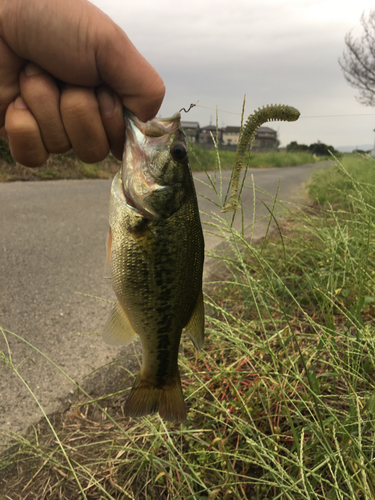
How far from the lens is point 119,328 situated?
1408 mm

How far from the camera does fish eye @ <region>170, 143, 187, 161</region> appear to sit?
1313 mm

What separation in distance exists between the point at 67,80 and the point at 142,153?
418 mm

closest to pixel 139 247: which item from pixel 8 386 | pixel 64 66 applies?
pixel 64 66

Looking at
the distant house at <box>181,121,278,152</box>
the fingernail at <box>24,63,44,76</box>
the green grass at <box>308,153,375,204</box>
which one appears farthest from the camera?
the distant house at <box>181,121,278,152</box>

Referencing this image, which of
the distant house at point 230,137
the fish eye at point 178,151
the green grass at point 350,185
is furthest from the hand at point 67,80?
the distant house at point 230,137

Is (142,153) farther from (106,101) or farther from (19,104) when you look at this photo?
(19,104)

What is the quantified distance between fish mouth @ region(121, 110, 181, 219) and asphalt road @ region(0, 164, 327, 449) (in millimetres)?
840

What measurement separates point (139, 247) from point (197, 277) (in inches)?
9.8

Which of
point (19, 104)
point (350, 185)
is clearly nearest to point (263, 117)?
point (19, 104)

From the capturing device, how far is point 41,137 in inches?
54.3

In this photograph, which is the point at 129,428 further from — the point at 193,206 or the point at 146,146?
the point at 146,146

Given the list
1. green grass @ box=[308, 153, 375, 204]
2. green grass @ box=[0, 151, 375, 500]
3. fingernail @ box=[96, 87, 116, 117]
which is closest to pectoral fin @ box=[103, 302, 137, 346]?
green grass @ box=[0, 151, 375, 500]

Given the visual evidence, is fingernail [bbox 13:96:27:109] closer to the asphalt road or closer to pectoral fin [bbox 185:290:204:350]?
pectoral fin [bbox 185:290:204:350]

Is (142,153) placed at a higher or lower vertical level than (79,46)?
lower
